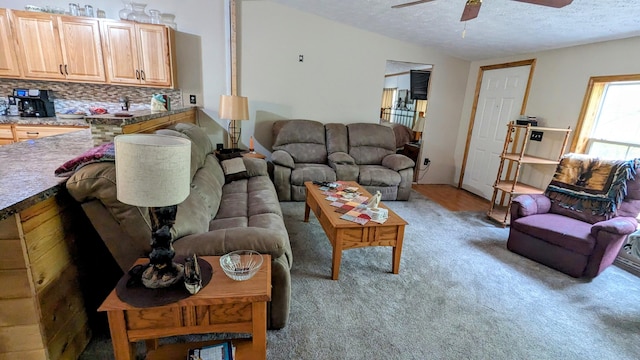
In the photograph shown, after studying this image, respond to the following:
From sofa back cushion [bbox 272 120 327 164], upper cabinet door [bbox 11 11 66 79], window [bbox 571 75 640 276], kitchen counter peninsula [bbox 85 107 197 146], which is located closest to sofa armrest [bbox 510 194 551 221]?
window [bbox 571 75 640 276]

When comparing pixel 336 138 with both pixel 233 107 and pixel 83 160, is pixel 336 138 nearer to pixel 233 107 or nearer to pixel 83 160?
pixel 233 107

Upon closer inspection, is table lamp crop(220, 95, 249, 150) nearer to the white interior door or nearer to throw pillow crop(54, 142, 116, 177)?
throw pillow crop(54, 142, 116, 177)

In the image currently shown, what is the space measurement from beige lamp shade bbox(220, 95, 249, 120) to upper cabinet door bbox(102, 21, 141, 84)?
1.07 meters

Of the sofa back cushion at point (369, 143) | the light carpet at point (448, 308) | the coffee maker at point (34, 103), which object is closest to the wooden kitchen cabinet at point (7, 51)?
the coffee maker at point (34, 103)

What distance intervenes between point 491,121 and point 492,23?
1771mm

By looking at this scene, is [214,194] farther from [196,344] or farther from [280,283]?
[196,344]

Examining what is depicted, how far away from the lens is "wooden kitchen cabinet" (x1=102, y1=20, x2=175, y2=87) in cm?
345

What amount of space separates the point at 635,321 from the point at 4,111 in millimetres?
6544

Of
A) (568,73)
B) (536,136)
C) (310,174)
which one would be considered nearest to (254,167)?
(310,174)

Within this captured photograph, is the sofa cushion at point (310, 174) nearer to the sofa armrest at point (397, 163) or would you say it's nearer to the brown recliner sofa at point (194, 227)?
the sofa armrest at point (397, 163)

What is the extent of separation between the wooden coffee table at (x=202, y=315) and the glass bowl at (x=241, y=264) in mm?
26

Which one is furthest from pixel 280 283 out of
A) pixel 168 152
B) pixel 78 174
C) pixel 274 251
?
pixel 78 174

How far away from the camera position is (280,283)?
163 cm

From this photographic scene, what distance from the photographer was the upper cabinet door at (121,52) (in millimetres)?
3426
